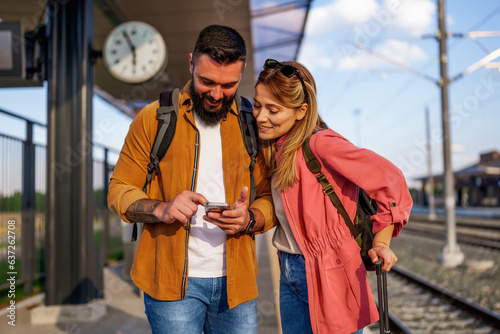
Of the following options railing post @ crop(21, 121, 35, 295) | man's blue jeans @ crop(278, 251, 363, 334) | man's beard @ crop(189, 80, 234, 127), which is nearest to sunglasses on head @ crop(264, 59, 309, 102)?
man's beard @ crop(189, 80, 234, 127)

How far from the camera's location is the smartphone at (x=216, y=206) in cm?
186

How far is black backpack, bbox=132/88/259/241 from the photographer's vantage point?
2121 millimetres

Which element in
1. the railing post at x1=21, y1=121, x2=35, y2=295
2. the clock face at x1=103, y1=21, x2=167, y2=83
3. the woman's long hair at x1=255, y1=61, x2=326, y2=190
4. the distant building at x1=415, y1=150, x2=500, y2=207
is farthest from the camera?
the distant building at x1=415, y1=150, x2=500, y2=207

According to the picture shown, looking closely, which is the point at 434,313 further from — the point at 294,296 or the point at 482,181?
the point at 482,181

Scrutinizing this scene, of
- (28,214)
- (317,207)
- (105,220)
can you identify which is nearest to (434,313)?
(317,207)

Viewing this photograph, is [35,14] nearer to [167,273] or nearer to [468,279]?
[167,273]

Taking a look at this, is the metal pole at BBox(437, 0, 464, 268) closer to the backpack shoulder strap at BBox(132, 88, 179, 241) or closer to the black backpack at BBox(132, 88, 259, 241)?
the black backpack at BBox(132, 88, 259, 241)

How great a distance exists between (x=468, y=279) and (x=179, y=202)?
8.62m

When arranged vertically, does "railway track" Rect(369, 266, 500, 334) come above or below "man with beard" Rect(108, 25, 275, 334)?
below

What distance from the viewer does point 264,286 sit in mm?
6945

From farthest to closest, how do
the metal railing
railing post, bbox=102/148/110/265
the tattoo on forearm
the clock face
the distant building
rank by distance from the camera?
the distant building, railing post, bbox=102/148/110/265, the metal railing, the clock face, the tattoo on forearm

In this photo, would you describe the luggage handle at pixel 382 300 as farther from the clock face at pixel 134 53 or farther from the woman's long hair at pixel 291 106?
the clock face at pixel 134 53

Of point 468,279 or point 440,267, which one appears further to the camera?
point 440,267

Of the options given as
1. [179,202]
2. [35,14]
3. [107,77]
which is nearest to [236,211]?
[179,202]
